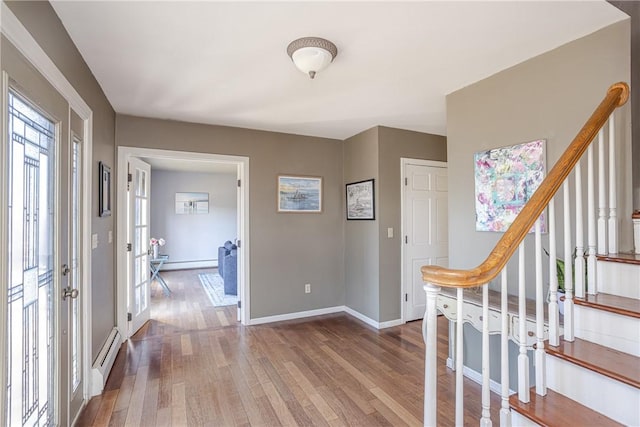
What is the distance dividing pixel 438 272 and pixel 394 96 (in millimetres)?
1993

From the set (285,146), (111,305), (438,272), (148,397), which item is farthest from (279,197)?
(438,272)

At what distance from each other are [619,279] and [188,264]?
7386 mm

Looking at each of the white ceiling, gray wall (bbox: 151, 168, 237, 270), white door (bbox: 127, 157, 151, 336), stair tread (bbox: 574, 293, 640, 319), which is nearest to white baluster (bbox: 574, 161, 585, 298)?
stair tread (bbox: 574, 293, 640, 319)

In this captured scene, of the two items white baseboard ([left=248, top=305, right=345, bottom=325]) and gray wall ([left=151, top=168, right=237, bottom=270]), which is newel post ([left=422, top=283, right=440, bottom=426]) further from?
gray wall ([left=151, top=168, right=237, bottom=270])

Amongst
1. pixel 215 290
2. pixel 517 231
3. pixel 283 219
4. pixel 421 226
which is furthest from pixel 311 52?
pixel 215 290

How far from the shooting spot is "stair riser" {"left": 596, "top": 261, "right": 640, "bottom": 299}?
4.73 feet

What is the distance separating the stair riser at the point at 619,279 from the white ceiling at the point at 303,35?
4.23 feet

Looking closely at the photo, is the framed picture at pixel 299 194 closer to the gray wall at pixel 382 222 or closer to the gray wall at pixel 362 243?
the gray wall at pixel 362 243

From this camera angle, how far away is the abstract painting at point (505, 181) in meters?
2.07

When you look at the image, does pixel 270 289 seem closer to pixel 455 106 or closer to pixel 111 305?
pixel 111 305

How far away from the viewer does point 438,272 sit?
1188mm

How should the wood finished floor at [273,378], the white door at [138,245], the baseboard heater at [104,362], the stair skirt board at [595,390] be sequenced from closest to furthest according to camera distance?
the stair skirt board at [595,390] < the wood finished floor at [273,378] < the baseboard heater at [104,362] < the white door at [138,245]

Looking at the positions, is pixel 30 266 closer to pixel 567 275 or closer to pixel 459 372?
pixel 459 372

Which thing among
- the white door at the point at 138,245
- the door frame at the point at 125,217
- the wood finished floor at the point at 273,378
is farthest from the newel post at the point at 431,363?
the white door at the point at 138,245
